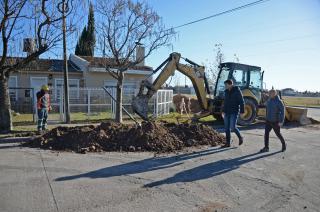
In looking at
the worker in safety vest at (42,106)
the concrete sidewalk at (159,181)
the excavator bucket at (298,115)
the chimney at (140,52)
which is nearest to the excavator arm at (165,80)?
the chimney at (140,52)

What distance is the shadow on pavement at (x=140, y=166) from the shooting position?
702cm

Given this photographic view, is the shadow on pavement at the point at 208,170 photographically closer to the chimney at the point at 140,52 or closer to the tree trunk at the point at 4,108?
the tree trunk at the point at 4,108

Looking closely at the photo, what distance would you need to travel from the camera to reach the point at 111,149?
9773 millimetres

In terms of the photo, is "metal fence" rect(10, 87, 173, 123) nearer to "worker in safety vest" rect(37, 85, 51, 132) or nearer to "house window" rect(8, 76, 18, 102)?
"house window" rect(8, 76, 18, 102)

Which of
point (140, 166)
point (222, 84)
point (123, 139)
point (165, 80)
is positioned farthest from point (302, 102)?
point (140, 166)

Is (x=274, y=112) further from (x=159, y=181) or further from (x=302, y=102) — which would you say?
(x=302, y=102)

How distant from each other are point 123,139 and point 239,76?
855 cm

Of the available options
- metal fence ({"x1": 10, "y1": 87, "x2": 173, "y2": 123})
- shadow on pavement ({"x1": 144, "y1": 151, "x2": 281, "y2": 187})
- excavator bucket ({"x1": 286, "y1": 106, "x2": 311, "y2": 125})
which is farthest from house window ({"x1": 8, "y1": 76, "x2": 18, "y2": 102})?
shadow on pavement ({"x1": 144, "y1": 151, "x2": 281, "y2": 187})

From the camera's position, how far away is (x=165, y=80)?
579 inches

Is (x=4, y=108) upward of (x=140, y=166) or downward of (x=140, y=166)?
upward

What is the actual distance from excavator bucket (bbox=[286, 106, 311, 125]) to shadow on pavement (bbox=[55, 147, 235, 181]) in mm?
10857

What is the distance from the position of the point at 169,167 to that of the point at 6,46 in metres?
8.18

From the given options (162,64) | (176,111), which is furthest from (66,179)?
(176,111)

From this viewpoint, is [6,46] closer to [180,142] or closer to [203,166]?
[180,142]
